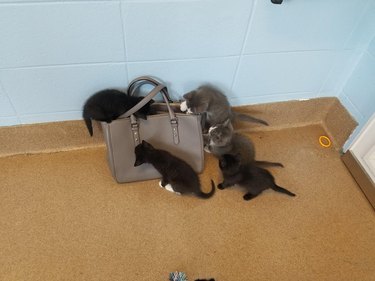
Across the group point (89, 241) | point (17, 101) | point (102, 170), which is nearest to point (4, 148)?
point (17, 101)

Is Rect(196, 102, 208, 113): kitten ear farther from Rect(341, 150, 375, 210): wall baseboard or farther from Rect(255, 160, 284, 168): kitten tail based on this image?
Rect(341, 150, 375, 210): wall baseboard

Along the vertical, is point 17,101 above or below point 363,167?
above

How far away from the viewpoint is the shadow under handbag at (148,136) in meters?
1.19

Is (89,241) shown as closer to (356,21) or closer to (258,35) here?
(258,35)

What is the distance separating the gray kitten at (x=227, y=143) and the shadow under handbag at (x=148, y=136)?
0.06m

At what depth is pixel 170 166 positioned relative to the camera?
1.19 m

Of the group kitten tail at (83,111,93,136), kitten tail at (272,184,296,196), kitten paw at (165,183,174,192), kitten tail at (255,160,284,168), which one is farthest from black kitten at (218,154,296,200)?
kitten tail at (83,111,93,136)

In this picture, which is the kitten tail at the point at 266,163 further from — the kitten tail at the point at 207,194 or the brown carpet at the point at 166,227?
the kitten tail at the point at 207,194

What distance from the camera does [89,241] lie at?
1153 mm

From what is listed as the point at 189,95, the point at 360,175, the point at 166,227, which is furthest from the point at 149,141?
the point at 360,175

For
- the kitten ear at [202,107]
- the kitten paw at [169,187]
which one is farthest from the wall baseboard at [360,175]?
the kitten paw at [169,187]

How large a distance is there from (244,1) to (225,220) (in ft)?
2.81

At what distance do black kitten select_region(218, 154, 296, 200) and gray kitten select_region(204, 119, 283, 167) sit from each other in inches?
2.7

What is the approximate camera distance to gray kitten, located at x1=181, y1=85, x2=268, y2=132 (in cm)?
123
